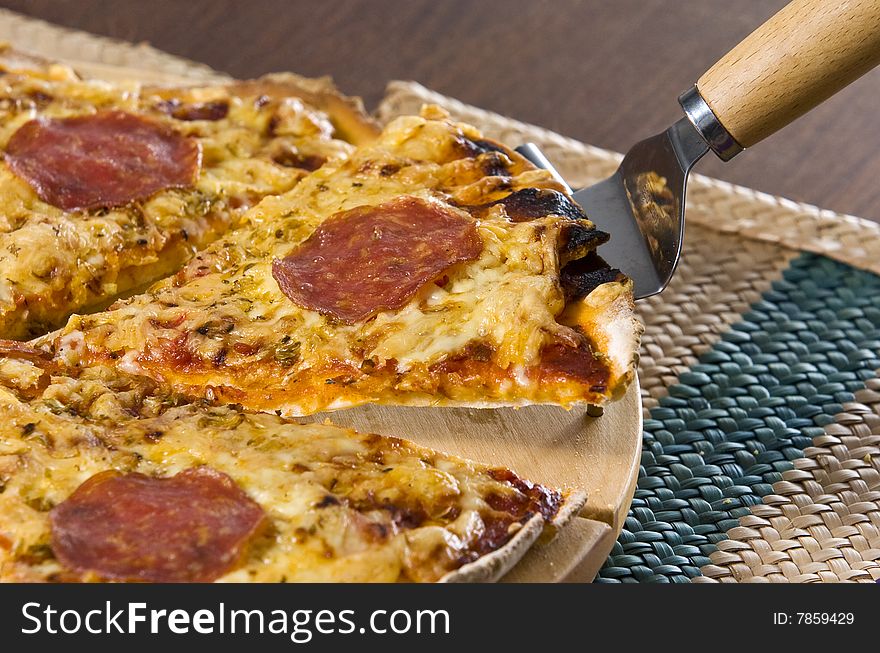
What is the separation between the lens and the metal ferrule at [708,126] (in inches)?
153

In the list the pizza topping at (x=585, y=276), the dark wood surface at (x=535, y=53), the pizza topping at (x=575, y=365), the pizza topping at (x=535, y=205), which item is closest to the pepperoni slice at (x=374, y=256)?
the pizza topping at (x=535, y=205)

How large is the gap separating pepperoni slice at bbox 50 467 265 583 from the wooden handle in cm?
210

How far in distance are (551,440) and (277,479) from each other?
1055mm

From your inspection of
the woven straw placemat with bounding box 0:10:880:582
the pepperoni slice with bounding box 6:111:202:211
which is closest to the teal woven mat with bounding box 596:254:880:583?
the woven straw placemat with bounding box 0:10:880:582

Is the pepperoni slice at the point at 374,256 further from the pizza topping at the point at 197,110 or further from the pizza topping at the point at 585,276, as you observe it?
the pizza topping at the point at 197,110

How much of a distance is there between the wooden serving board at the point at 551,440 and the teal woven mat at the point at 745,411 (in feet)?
1.18

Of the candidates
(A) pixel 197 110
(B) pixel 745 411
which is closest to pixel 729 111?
(B) pixel 745 411

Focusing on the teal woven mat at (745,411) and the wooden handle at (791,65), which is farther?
the teal woven mat at (745,411)

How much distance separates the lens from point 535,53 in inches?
294

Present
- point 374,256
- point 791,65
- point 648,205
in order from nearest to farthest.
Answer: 1. point 791,65
2. point 374,256
3. point 648,205

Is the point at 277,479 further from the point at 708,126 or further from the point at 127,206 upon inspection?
the point at 708,126

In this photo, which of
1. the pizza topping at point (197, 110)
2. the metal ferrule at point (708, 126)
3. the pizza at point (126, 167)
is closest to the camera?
the metal ferrule at point (708, 126)

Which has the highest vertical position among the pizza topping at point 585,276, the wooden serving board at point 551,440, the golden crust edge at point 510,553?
the pizza topping at point 585,276
